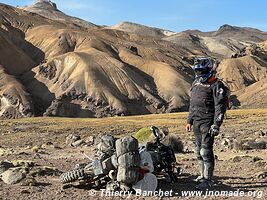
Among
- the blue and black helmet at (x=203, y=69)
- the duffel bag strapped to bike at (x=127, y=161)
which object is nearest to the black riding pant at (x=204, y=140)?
the blue and black helmet at (x=203, y=69)

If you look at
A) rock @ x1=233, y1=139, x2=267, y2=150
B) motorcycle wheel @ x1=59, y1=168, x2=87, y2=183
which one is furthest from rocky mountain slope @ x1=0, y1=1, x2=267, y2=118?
motorcycle wheel @ x1=59, y1=168, x2=87, y2=183

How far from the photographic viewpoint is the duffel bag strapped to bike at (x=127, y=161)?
859 centimetres

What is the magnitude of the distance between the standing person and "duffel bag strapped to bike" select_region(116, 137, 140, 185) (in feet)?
4.32

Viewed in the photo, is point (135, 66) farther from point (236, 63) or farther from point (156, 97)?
point (236, 63)

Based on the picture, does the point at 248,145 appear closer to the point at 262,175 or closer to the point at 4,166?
the point at 262,175

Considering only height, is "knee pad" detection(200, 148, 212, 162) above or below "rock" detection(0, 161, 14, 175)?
above

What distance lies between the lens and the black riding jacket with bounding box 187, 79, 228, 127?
9.11 m

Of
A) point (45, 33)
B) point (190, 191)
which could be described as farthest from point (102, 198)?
point (45, 33)

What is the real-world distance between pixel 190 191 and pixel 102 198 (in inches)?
63.5

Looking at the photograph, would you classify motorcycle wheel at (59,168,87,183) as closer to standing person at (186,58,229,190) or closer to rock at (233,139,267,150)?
standing person at (186,58,229,190)

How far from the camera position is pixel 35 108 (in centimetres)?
8125

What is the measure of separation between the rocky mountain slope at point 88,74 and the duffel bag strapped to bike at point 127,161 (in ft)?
234

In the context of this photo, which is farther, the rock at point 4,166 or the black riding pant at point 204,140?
the rock at point 4,166

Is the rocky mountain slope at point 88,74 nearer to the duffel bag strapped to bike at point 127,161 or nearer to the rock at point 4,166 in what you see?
A: the rock at point 4,166
